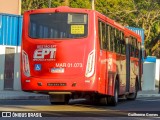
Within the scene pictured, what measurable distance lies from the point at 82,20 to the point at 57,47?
1.27m

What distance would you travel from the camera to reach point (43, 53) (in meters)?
18.5

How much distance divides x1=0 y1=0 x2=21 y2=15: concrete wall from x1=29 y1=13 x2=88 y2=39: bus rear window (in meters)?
20.6

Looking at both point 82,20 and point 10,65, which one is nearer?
point 82,20

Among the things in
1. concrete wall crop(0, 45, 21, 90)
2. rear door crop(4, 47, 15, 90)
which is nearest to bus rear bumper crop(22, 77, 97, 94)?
concrete wall crop(0, 45, 21, 90)

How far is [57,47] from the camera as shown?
1836 cm

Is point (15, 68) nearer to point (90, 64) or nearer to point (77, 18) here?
point (77, 18)

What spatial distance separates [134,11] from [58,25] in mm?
38176

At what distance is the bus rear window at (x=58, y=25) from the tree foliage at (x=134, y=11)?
33607 millimetres

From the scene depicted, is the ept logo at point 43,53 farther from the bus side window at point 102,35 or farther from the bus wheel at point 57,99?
the bus wheel at point 57,99

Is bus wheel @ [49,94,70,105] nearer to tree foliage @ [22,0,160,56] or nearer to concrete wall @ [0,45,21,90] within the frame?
concrete wall @ [0,45,21,90]

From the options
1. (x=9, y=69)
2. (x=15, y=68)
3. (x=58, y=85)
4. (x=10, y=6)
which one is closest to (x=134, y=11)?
(x=10, y=6)

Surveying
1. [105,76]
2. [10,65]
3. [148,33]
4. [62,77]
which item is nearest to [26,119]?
[62,77]

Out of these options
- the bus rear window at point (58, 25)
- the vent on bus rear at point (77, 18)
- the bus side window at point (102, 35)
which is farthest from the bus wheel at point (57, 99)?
the vent on bus rear at point (77, 18)

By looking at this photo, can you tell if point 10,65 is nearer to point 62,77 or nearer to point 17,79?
point 17,79
